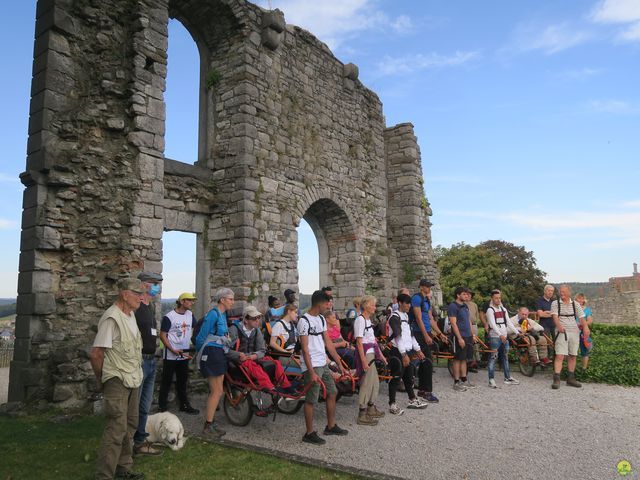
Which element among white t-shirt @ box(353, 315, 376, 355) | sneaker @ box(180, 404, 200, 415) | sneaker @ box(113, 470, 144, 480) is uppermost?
white t-shirt @ box(353, 315, 376, 355)

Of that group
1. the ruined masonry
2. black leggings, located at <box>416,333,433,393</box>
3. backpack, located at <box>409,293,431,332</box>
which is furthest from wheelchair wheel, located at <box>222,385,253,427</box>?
backpack, located at <box>409,293,431,332</box>

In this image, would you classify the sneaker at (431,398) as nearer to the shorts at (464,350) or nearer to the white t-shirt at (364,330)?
the shorts at (464,350)

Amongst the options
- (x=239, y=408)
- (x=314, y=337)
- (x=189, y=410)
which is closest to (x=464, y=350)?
(x=314, y=337)

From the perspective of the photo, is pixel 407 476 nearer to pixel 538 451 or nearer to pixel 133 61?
pixel 538 451

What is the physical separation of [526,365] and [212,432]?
22.4 feet

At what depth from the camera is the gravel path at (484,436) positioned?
15.2ft

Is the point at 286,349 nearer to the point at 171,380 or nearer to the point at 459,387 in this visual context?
the point at 171,380

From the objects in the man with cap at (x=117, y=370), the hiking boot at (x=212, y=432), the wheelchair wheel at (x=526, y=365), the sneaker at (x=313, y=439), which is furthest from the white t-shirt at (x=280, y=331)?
the wheelchair wheel at (x=526, y=365)

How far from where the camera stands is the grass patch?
4422 millimetres

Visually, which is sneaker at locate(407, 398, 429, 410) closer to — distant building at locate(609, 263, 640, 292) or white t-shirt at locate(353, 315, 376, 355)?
white t-shirt at locate(353, 315, 376, 355)

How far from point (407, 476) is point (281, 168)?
25.8 feet

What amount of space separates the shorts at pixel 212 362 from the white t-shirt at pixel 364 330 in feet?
5.65

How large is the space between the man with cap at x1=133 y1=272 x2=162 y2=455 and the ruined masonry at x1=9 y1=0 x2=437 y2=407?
227cm

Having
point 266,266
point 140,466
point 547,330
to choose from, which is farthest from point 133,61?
point 547,330
